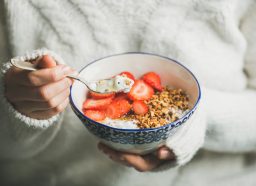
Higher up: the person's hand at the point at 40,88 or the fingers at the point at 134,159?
the person's hand at the point at 40,88

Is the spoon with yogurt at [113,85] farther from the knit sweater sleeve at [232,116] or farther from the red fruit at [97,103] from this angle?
the knit sweater sleeve at [232,116]

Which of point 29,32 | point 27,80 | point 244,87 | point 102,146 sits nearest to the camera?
point 27,80

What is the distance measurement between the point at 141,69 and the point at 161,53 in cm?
8

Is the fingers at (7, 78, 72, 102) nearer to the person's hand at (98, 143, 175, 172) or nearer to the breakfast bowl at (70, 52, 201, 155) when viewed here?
the breakfast bowl at (70, 52, 201, 155)

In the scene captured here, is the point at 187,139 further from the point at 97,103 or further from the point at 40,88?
the point at 40,88

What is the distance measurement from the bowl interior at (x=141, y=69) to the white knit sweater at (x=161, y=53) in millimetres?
59

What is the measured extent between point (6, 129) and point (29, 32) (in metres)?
0.22

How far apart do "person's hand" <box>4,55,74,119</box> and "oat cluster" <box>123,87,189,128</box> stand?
0.45ft

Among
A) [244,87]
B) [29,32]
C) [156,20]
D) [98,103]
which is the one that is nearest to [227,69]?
[244,87]

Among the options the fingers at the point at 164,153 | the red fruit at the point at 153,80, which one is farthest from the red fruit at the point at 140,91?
the fingers at the point at 164,153

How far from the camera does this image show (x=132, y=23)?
2.56 feet

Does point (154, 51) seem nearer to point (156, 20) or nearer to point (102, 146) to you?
point (156, 20)

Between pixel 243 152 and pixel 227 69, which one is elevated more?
pixel 227 69

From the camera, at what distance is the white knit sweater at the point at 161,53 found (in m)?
0.77
